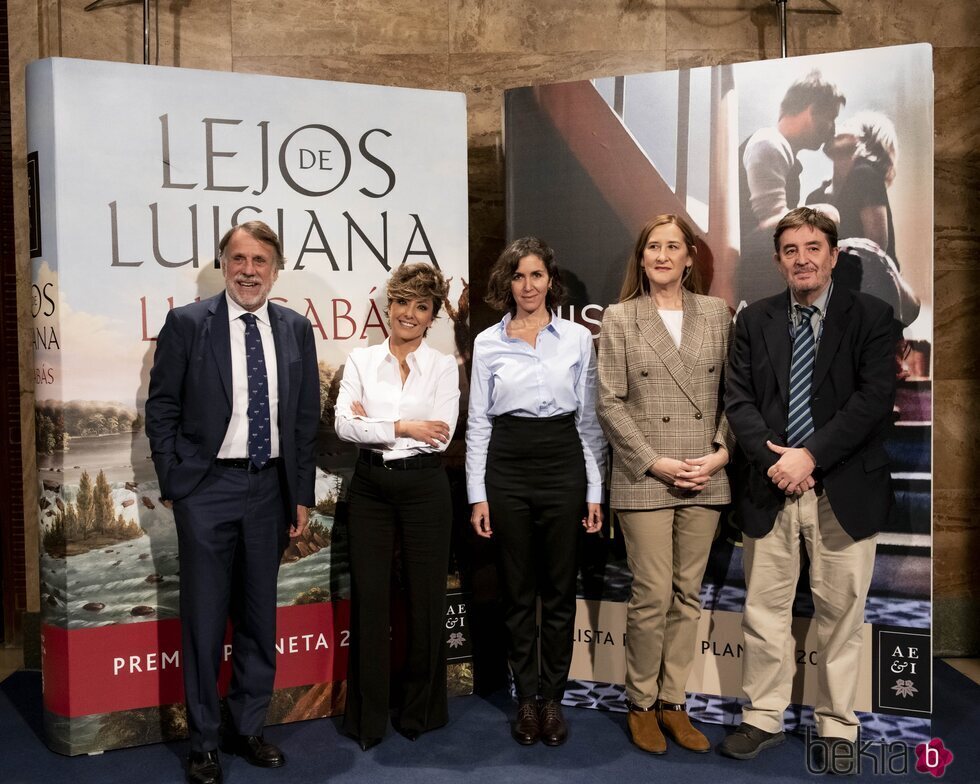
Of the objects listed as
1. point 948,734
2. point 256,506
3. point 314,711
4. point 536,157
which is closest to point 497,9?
point 536,157

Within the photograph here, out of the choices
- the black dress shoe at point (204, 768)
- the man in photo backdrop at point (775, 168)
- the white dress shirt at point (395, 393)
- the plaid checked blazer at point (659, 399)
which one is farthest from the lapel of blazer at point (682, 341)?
the black dress shoe at point (204, 768)

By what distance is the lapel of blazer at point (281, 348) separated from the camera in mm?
3346

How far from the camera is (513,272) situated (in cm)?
353

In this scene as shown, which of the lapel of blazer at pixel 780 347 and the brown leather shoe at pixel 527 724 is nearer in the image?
the lapel of blazer at pixel 780 347

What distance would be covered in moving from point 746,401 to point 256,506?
1828 mm

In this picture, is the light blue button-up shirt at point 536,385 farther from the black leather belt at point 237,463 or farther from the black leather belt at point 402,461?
the black leather belt at point 237,463

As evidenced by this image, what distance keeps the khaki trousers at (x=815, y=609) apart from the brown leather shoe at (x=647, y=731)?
0.35 m

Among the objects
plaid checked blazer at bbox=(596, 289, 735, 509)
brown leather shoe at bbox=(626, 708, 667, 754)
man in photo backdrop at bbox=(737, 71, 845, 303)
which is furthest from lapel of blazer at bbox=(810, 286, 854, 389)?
brown leather shoe at bbox=(626, 708, 667, 754)

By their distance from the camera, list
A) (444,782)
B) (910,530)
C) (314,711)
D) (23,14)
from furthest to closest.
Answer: (23,14)
(314,711)
(910,530)
(444,782)

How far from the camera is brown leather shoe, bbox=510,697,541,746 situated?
139 inches

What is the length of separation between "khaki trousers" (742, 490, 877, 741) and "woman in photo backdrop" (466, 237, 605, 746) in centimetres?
65

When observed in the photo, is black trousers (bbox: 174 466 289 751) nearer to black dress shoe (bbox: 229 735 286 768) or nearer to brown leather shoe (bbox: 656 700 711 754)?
black dress shoe (bbox: 229 735 286 768)

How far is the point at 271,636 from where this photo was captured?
341 cm

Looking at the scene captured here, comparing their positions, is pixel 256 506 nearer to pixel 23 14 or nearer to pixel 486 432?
pixel 486 432
